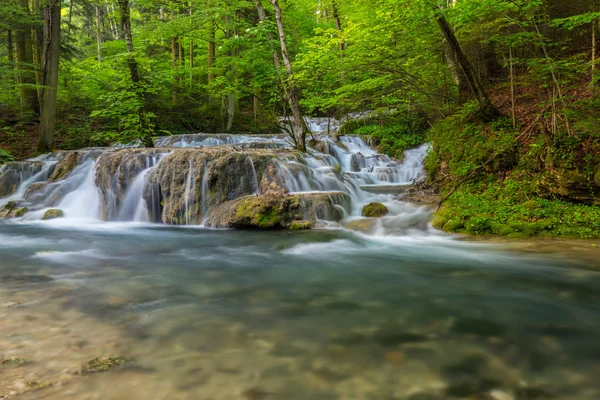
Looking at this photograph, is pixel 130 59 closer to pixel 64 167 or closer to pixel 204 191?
pixel 64 167

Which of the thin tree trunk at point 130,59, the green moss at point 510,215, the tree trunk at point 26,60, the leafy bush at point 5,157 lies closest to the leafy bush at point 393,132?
the green moss at point 510,215

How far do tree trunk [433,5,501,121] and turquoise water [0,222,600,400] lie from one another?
4.32 meters

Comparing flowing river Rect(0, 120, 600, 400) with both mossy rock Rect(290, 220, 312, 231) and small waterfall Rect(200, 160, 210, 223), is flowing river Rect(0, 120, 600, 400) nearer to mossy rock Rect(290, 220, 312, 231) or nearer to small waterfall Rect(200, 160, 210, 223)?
mossy rock Rect(290, 220, 312, 231)

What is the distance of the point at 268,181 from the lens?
861 cm

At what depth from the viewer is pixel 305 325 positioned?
2873mm

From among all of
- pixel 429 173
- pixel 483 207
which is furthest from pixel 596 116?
pixel 429 173

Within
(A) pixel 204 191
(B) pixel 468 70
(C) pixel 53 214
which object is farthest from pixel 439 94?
(C) pixel 53 214

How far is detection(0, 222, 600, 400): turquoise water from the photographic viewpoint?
6.61ft

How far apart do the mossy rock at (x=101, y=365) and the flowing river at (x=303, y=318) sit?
52 millimetres

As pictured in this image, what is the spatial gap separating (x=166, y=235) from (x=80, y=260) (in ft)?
7.11

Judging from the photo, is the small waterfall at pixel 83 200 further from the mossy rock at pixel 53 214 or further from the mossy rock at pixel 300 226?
the mossy rock at pixel 300 226

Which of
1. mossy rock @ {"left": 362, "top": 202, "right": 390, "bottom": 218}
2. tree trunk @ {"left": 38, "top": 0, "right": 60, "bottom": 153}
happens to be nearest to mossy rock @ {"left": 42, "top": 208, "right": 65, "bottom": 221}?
tree trunk @ {"left": 38, "top": 0, "right": 60, "bottom": 153}

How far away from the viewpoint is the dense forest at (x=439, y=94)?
6.44 metres

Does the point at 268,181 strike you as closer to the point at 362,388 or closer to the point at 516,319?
the point at 516,319
